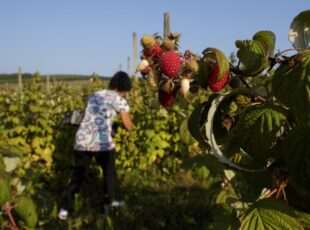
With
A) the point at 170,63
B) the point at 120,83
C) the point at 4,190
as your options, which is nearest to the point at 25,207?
the point at 4,190

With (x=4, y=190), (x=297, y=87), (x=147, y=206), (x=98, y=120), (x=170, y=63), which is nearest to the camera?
(x=297, y=87)

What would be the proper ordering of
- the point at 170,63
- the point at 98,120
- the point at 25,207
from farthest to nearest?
the point at 98,120
the point at 25,207
the point at 170,63

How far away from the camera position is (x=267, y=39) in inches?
34.0

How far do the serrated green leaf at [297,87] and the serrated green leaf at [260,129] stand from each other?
0.08 m

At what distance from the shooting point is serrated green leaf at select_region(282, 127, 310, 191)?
82 cm

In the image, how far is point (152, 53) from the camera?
2.99ft

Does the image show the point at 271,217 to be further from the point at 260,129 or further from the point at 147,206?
the point at 147,206

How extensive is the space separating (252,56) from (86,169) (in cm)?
435

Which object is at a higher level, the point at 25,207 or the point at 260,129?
the point at 260,129

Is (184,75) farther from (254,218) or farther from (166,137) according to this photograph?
(166,137)

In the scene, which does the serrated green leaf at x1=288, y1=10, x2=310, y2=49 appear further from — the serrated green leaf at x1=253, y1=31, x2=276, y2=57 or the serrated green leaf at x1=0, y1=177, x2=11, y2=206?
the serrated green leaf at x1=0, y1=177, x2=11, y2=206

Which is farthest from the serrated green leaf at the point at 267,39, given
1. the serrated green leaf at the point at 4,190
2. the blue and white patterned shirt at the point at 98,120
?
the blue and white patterned shirt at the point at 98,120

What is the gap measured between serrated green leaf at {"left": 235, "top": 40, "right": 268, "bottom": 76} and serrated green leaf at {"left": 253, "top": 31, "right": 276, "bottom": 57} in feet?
0.05

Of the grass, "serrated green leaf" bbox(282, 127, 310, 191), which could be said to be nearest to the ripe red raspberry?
"serrated green leaf" bbox(282, 127, 310, 191)
